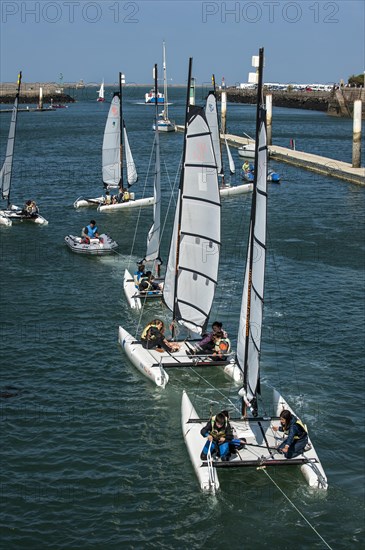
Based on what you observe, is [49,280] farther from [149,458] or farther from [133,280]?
[149,458]

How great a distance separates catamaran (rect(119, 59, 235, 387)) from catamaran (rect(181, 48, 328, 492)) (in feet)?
13.5

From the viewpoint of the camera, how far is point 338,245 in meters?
45.2

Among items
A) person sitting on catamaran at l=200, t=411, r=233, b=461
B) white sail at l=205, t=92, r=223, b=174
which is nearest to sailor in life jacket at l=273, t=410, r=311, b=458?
person sitting on catamaran at l=200, t=411, r=233, b=461

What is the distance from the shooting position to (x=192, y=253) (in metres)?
26.3

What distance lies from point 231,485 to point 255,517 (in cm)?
130

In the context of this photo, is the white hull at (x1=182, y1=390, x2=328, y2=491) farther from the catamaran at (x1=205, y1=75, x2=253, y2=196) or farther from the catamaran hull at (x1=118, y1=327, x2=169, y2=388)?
the catamaran at (x1=205, y1=75, x2=253, y2=196)

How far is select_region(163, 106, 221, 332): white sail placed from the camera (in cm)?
2517

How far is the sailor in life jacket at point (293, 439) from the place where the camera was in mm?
19250

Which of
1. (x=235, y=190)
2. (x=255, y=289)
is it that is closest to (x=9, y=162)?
(x=235, y=190)

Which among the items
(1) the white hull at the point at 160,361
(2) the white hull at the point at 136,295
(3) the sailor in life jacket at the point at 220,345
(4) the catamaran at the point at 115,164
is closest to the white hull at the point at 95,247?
(2) the white hull at the point at 136,295

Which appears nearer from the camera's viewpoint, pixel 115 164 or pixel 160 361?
pixel 160 361

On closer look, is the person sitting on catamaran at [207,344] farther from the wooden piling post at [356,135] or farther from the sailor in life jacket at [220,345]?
the wooden piling post at [356,135]

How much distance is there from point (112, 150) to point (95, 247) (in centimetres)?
1487

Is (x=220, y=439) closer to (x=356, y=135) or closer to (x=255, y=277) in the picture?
(x=255, y=277)
